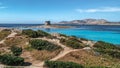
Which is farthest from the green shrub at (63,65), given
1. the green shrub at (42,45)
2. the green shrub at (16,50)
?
the green shrub at (16,50)

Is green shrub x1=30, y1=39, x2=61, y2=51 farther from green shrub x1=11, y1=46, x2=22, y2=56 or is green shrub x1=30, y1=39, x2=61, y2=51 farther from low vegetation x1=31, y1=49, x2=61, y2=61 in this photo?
green shrub x1=11, y1=46, x2=22, y2=56

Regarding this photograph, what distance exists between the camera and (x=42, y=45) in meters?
43.0

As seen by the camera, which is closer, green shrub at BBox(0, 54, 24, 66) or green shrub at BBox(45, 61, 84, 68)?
green shrub at BBox(45, 61, 84, 68)

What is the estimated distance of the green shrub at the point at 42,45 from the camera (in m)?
42.1

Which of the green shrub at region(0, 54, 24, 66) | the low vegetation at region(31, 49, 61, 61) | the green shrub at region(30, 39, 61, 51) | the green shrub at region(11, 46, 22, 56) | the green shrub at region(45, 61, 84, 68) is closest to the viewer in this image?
the green shrub at region(45, 61, 84, 68)

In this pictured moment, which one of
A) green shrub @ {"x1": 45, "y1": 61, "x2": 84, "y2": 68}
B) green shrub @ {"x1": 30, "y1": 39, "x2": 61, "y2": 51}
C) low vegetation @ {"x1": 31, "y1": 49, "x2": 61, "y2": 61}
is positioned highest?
green shrub @ {"x1": 30, "y1": 39, "x2": 61, "y2": 51}

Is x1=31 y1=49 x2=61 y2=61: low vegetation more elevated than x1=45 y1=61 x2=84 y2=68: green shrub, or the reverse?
x1=45 y1=61 x2=84 y2=68: green shrub

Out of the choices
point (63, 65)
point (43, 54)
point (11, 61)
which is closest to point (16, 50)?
point (43, 54)

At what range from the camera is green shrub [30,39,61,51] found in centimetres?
4207

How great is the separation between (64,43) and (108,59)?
28.6 ft

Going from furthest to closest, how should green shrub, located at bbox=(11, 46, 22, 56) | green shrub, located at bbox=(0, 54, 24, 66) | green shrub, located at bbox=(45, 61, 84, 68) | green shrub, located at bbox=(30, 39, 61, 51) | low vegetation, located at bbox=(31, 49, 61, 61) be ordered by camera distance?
green shrub, located at bbox=(30, 39, 61, 51)
green shrub, located at bbox=(11, 46, 22, 56)
low vegetation, located at bbox=(31, 49, 61, 61)
green shrub, located at bbox=(0, 54, 24, 66)
green shrub, located at bbox=(45, 61, 84, 68)

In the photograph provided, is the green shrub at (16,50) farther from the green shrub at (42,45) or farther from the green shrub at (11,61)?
the green shrub at (11,61)

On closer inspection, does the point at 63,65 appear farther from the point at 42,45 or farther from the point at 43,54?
the point at 42,45

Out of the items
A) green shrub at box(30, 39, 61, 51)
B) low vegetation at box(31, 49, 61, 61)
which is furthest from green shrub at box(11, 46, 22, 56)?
green shrub at box(30, 39, 61, 51)
